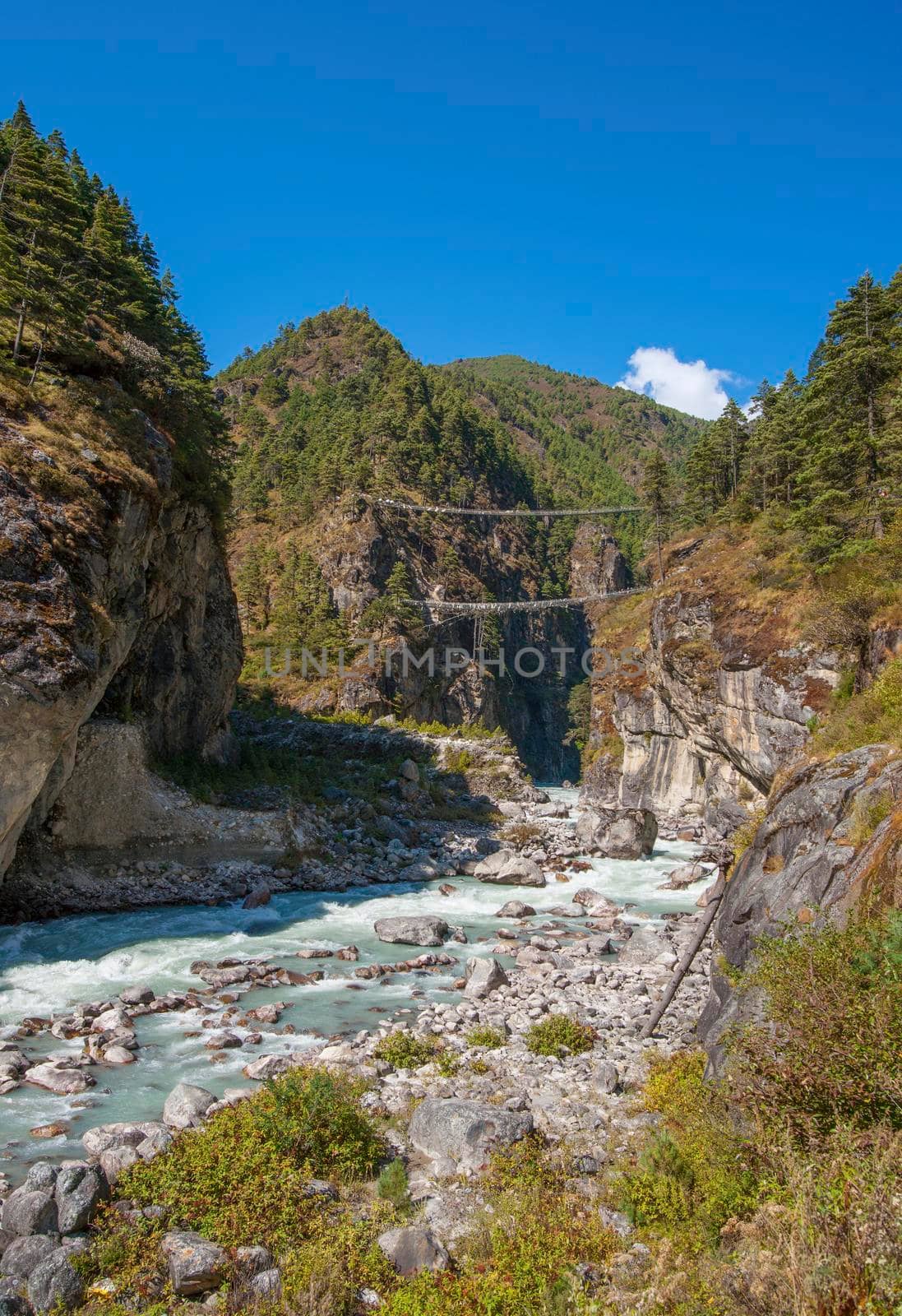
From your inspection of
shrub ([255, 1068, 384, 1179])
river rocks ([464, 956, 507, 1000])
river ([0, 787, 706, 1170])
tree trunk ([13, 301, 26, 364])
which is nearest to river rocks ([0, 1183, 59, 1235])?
river ([0, 787, 706, 1170])

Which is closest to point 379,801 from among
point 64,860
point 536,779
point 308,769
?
point 308,769

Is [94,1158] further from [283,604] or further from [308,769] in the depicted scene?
[283,604]

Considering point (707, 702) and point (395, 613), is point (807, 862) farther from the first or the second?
point (395, 613)

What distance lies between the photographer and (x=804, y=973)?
6270 millimetres

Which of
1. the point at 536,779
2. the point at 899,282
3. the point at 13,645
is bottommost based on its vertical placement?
the point at 536,779

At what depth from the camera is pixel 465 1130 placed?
8.54 meters

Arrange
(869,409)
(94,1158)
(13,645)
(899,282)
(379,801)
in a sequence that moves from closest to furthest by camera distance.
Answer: (94,1158) → (13,645) → (869,409) → (899,282) → (379,801)

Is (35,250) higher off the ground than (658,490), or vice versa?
(658,490)

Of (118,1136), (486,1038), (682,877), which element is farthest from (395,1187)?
(682,877)

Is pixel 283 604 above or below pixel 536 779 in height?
above

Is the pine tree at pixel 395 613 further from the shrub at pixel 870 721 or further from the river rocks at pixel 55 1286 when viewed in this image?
the river rocks at pixel 55 1286

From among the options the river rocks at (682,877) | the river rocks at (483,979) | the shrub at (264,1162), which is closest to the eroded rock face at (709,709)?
the river rocks at (682,877)

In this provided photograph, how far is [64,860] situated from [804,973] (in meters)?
19.3

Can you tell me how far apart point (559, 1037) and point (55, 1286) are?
7.48m
